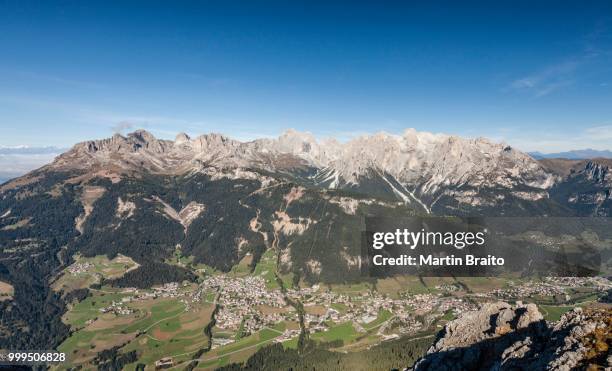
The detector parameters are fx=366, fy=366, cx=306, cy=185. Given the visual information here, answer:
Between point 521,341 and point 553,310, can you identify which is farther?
point 553,310

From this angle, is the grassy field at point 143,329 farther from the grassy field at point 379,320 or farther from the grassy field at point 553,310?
the grassy field at point 553,310

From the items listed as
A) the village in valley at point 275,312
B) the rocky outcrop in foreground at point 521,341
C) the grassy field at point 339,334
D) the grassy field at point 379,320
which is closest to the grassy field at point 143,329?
the village in valley at point 275,312

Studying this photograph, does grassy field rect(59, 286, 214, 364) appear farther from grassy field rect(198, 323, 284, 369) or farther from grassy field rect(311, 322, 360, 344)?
grassy field rect(311, 322, 360, 344)

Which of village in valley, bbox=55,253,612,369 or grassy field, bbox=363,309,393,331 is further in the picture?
grassy field, bbox=363,309,393,331

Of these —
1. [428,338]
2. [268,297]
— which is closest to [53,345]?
[268,297]

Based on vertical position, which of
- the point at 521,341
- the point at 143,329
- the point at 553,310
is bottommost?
the point at 143,329

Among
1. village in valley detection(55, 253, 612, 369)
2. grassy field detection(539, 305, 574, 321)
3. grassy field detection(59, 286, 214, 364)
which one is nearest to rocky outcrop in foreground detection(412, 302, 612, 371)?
village in valley detection(55, 253, 612, 369)

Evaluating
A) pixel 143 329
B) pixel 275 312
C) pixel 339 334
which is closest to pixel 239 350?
pixel 275 312

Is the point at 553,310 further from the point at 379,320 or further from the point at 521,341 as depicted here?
the point at 521,341
